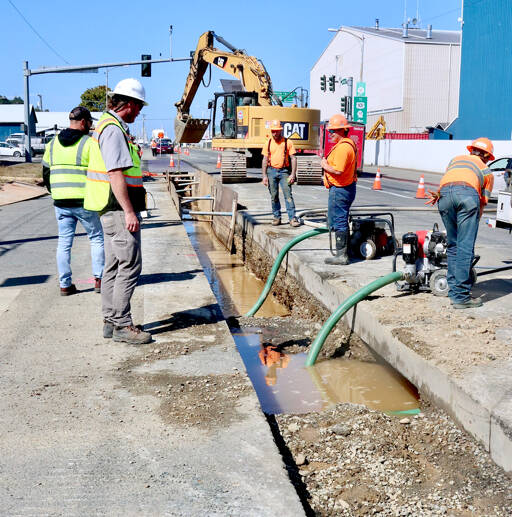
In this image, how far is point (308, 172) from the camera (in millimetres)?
21641

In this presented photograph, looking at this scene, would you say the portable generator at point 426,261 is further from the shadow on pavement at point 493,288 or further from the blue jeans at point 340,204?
the blue jeans at point 340,204

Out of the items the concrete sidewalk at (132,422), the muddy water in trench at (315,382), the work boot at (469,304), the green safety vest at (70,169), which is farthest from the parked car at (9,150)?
the work boot at (469,304)

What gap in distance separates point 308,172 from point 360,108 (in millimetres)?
33866

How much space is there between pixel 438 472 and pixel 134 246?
9.21ft

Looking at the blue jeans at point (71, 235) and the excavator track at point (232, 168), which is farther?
the excavator track at point (232, 168)

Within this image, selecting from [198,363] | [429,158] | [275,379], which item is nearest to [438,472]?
[198,363]

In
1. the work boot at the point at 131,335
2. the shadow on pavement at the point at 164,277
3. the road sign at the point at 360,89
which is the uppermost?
the road sign at the point at 360,89

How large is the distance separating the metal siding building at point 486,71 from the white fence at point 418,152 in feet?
12.0

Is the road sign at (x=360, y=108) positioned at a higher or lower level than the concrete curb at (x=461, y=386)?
higher

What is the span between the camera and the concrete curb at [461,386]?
3850 millimetres

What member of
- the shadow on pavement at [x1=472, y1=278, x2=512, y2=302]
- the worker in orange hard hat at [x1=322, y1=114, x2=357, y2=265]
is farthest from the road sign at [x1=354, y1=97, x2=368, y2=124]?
the shadow on pavement at [x1=472, y1=278, x2=512, y2=302]

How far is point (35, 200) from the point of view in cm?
1891

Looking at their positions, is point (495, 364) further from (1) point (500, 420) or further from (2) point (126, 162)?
(2) point (126, 162)

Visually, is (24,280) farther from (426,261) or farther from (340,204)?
(426,261)
